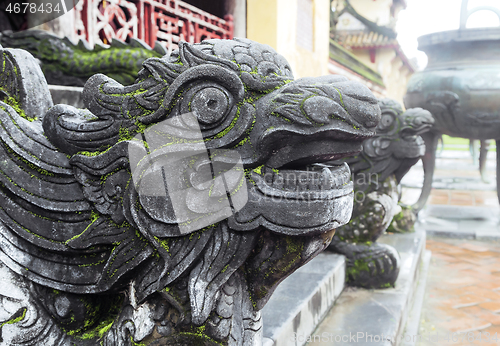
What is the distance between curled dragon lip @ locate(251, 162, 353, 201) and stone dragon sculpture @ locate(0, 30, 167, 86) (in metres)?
1.51

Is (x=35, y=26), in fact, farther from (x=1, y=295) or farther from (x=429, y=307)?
(x=429, y=307)

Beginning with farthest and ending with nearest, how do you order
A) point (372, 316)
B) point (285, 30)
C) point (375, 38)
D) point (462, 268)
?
point (375, 38)
point (285, 30)
point (462, 268)
point (372, 316)

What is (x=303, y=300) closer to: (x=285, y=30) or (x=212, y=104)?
(x=212, y=104)

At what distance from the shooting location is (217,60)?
106 centimetres

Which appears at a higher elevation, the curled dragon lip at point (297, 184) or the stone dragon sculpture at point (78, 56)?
the stone dragon sculpture at point (78, 56)

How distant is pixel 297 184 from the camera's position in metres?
1.04

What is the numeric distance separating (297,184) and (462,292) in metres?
2.77

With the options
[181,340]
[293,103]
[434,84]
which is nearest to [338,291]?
[181,340]

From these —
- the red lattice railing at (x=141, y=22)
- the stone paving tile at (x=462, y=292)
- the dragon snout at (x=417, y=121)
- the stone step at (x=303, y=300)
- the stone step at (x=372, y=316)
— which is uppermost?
the red lattice railing at (x=141, y=22)

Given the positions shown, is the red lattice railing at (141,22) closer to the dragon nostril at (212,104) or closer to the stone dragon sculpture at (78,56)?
the stone dragon sculpture at (78,56)

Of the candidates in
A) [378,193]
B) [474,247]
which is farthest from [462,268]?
[378,193]

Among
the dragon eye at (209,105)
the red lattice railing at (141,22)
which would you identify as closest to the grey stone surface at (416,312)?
the dragon eye at (209,105)

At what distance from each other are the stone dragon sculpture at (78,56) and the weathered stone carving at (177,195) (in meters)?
1.18

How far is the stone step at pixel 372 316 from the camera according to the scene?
197cm
